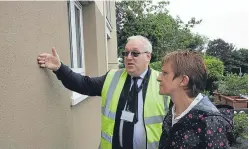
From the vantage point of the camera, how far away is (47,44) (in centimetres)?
279

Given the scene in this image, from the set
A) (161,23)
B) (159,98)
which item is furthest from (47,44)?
(161,23)

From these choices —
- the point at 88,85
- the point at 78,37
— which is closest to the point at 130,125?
the point at 88,85

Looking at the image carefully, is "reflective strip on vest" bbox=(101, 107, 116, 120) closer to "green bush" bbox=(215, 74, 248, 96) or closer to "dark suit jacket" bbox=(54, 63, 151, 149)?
"dark suit jacket" bbox=(54, 63, 151, 149)

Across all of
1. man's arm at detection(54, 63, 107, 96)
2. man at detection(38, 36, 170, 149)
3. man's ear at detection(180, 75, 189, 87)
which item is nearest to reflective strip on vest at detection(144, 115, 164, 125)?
man at detection(38, 36, 170, 149)

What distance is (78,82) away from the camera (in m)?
3.19

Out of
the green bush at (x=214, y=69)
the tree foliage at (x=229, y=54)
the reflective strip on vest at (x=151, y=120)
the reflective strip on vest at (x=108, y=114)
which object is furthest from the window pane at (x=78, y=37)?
the tree foliage at (x=229, y=54)

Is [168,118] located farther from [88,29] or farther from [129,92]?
[88,29]

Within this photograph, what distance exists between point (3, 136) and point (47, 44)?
43.9 inches

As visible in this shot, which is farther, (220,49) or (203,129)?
(220,49)

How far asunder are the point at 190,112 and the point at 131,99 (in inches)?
41.9

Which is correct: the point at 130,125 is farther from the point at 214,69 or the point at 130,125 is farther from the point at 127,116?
the point at 214,69

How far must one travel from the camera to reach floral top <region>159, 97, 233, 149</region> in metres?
1.85

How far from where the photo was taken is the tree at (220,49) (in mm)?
40566

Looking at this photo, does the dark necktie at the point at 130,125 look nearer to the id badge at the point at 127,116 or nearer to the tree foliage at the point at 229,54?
the id badge at the point at 127,116
